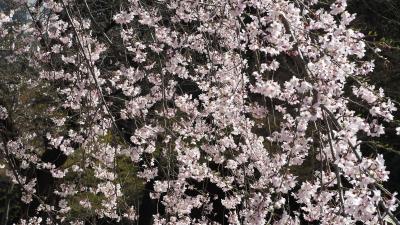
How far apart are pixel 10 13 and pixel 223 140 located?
9.32 ft

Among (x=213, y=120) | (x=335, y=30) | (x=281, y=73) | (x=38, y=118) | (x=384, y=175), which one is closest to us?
(x=384, y=175)

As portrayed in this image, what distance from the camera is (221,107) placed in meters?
4.16

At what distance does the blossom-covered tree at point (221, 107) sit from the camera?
2.57 meters

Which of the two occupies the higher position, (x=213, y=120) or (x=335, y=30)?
(x=213, y=120)

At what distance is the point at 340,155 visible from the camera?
240cm

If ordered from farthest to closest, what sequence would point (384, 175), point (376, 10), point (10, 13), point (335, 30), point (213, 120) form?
point (376, 10) → point (10, 13) → point (213, 120) → point (335, 30) → point (384, 175)

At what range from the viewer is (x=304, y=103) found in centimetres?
250

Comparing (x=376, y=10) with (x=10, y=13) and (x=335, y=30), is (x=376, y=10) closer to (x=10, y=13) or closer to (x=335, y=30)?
(x=10, y=13)

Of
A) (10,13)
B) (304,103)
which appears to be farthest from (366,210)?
(10,13)

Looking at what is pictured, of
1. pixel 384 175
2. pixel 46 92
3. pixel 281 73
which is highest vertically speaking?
pixel 281 73

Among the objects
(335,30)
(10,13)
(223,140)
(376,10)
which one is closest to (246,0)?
(335,30)

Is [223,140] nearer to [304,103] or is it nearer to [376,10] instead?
[304,103]

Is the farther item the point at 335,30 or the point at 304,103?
the point at 335,30

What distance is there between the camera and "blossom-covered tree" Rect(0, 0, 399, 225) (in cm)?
257
